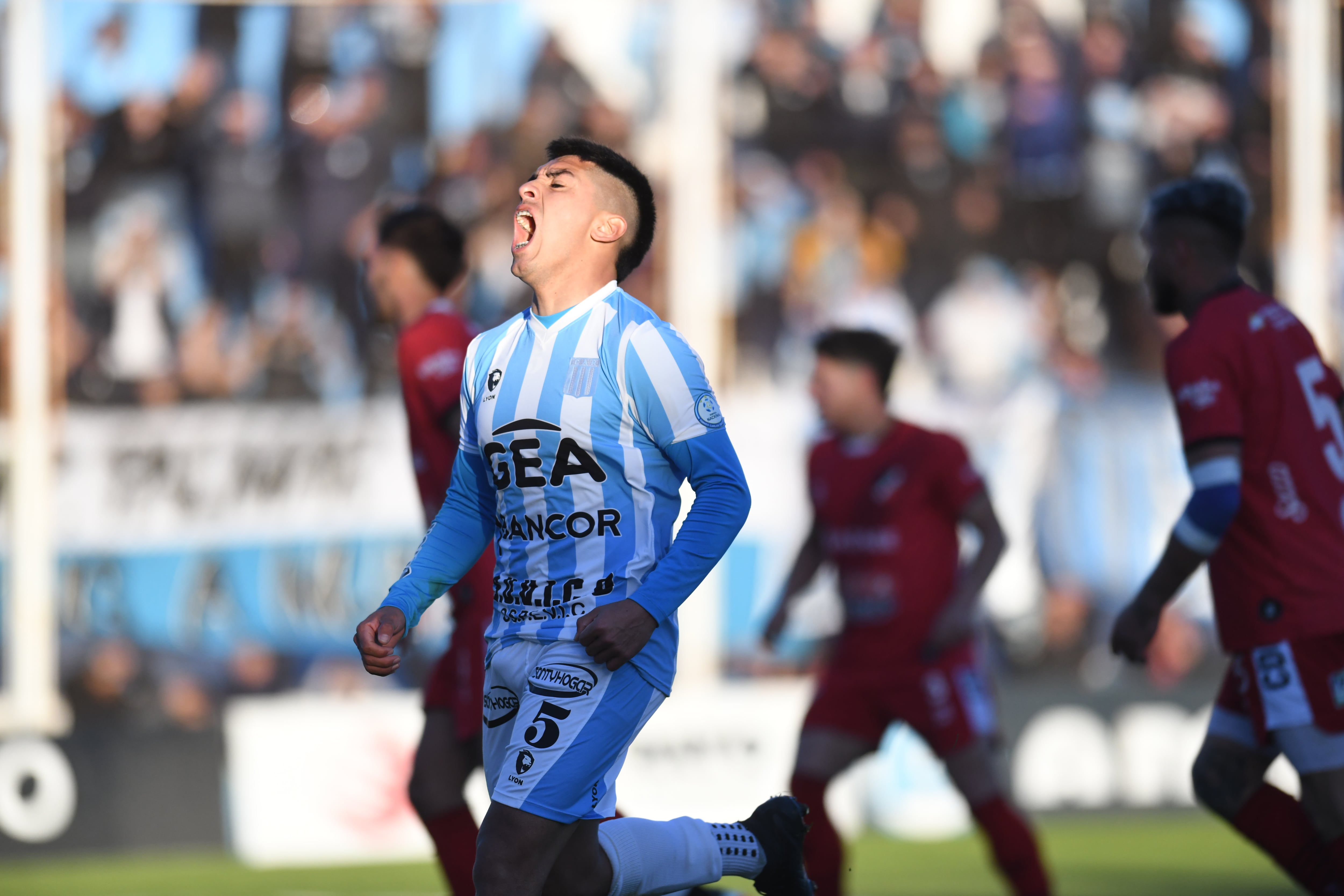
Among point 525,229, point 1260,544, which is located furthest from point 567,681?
point 1260,544

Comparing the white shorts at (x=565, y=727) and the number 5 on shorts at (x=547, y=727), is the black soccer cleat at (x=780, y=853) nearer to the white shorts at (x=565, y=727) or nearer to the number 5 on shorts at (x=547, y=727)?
the white shorts at (x=565, y=727)

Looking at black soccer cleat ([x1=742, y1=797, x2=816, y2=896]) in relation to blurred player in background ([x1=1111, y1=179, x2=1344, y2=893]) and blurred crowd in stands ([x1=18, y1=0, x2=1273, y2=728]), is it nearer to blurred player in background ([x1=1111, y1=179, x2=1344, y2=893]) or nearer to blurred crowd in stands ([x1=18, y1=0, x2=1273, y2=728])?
blurred player in background ([x1=1111, y1=179, x2=1344, y2=893])

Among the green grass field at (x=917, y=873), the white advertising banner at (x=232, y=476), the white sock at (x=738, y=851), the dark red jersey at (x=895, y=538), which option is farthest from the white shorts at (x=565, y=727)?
Result: the white advertising banner at (x=232, y=476)

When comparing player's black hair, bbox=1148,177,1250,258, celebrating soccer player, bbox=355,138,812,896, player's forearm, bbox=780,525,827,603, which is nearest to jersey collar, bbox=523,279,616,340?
celebrating soccer player, bbox=355,138,812,896

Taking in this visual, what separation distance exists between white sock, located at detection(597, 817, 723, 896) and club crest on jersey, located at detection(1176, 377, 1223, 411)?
1648 mm

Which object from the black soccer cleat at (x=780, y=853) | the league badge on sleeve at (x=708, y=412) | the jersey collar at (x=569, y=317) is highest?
the jersey collar at (x=569, y=317)

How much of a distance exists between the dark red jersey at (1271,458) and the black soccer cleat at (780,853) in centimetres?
131

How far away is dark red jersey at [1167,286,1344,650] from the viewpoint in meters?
4.42

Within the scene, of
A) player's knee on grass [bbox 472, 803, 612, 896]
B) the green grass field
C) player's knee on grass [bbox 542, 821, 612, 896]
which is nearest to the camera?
player's knee on grass [bbox 472, 803, 612, 896]

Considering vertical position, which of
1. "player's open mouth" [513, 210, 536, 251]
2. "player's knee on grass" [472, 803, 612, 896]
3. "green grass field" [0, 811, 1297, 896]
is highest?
"player's open mouth" [513, 210, 536, 251]

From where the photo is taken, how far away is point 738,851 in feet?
13.6

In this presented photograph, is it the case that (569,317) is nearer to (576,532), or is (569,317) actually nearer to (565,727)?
(576,532)

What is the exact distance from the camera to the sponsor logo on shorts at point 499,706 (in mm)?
3789

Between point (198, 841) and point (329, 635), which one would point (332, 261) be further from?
point (198, 841)
